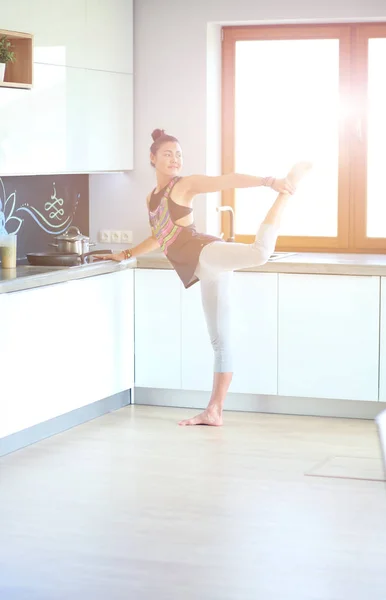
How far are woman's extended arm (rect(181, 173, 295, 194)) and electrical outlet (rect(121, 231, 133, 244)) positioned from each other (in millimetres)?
1114

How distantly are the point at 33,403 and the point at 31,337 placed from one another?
33 centimetres

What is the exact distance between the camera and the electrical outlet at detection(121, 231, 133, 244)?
21.6 ft

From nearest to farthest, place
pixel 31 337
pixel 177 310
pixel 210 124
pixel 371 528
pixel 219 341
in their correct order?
pixel 371 528, pixel 31 337, pixel 219 341, pixel 177 310, pixel 210 124

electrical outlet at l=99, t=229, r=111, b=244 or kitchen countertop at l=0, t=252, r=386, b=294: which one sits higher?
electrical outlet at l=99, t=229, r=111, b=244

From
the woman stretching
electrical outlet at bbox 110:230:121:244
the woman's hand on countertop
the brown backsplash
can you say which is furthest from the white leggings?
electrical outlet at bbox 110:230:121:244

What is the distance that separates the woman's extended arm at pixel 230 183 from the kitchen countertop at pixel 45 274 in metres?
0.64

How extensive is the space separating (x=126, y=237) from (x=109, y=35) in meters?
1.21

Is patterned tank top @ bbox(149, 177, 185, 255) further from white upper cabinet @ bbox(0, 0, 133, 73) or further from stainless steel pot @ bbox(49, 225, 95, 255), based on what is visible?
white upper cabinet @ bbox(0, 0, 133, 73)

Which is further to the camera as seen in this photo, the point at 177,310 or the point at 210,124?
the point at 210,124

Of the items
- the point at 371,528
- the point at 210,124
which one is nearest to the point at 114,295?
the point at 210,124

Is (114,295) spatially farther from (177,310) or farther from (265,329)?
Result: (265,329)

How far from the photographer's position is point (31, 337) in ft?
16.9

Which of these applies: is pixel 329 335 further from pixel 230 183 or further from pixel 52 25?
pixel 52 25

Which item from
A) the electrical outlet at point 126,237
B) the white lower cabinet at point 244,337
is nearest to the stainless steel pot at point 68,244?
the white lower cabinet at point 244,337
